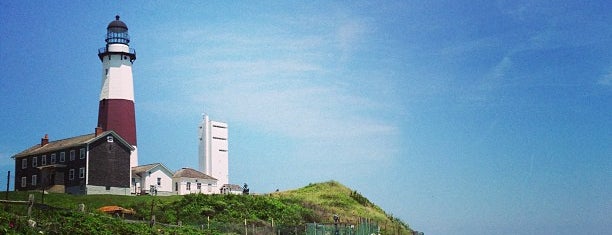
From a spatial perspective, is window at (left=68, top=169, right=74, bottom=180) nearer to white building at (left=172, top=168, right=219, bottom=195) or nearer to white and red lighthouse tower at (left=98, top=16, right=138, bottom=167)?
white and red lighthouse tower at (left=98, top=16, right=138, bottom=167)

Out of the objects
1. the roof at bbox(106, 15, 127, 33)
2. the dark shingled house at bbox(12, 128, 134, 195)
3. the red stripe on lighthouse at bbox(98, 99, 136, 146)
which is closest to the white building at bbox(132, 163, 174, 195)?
the dark shingled house at bbox(12, 128, 134, 195)

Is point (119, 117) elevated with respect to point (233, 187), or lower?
elevated

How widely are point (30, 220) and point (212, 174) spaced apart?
49.3 metres

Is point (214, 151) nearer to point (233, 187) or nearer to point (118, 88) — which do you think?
point (233, 187)

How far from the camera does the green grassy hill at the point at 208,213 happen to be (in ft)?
79.8

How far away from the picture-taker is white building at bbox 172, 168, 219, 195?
66.4m

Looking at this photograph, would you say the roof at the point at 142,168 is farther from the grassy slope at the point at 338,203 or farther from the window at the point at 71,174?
the grassy slope at the point at 338,203

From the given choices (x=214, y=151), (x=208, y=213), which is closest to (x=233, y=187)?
(x=214, y=151)

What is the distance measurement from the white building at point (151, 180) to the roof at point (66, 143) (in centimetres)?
330

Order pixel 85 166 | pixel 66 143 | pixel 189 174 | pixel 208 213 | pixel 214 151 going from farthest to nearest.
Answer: pixel 214 151, pixel 189 174, pixel 66 143, pixel 85 166, pixel 208 213

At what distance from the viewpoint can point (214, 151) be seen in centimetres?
7281

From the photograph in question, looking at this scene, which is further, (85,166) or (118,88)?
(118,88)

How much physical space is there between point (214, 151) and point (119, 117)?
40.2 feet

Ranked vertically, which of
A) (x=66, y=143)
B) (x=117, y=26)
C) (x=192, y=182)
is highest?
(x=117, y=26)
